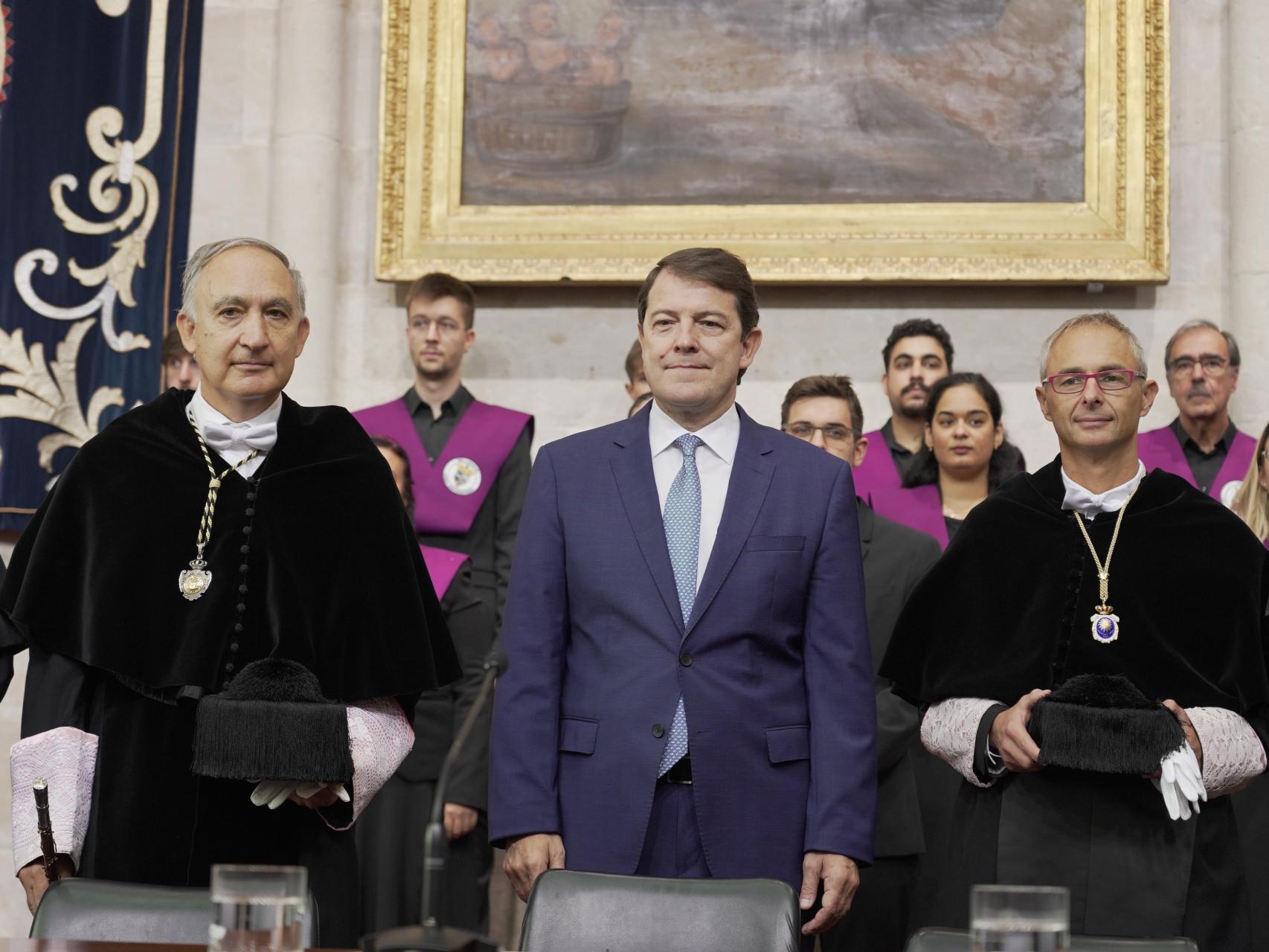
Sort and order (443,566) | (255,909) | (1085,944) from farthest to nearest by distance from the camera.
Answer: (443,566) → (1085,944) → (255,909)

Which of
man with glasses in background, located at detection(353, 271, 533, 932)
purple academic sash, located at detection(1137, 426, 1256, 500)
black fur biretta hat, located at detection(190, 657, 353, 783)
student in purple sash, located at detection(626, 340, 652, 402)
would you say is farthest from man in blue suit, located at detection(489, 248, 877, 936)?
purple academic sash, located at detection(1137, 426, 1256, 500)

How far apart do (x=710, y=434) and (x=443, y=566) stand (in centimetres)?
174

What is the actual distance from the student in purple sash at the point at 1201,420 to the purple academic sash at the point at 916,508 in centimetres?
99

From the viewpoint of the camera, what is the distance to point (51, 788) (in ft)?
10.4

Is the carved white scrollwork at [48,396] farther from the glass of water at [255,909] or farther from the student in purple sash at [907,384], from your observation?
the glass of water at [255,909]

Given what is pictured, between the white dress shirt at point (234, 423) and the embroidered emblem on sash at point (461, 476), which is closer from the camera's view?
the white dress shirt at point (234, 423)

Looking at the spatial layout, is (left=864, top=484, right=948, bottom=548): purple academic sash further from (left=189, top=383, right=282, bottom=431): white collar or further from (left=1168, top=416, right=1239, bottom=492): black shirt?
(left=189, top=383, right=282, bottom=431): white collar

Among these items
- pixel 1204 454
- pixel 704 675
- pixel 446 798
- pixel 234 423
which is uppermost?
pixel 1204 454

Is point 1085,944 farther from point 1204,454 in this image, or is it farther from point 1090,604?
point 1204,454

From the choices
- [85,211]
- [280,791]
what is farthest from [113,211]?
[280,791]

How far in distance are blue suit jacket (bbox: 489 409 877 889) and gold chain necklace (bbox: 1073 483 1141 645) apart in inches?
19.2

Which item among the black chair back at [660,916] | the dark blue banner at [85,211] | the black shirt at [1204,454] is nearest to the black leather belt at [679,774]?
the black chair back at [660,916]

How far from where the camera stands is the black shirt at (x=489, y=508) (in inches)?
216

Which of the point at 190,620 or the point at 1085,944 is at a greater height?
the point at 190,620
